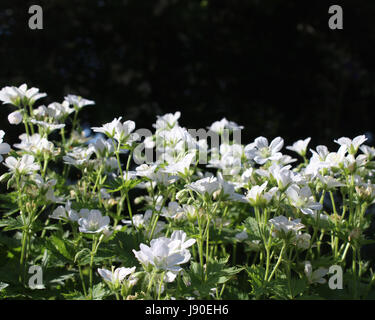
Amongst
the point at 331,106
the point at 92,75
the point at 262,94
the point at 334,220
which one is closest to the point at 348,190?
the point at 334,220

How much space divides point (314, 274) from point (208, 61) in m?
3.84

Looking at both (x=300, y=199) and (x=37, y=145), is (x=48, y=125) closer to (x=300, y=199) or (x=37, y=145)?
(x=37, y=145)

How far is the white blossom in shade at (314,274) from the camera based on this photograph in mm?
1316

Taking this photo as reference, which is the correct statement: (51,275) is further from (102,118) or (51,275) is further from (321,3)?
(321,3)

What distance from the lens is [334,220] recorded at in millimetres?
1377

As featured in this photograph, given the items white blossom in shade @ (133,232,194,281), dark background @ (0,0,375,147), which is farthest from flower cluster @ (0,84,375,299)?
dark background @ (0,0,375,147)

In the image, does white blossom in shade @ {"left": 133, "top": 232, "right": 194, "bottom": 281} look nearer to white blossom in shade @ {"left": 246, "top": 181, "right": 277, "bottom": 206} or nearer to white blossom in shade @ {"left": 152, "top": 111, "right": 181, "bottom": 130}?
white blossom in shade @ {"left": 246, "top": 181, "right": 277, "bottom": 206}

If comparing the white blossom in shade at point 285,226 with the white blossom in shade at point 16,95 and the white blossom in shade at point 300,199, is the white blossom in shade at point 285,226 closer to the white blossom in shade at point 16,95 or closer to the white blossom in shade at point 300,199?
the white blossom in shade at point 300,199

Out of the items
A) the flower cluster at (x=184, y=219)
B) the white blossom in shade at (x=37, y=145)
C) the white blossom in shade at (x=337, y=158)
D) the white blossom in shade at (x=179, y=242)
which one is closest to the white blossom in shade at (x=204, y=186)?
the flower cluster at (x=184, y=219)

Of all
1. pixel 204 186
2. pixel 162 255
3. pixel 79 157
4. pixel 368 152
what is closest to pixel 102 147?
pixel 79 157

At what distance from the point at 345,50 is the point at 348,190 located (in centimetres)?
432

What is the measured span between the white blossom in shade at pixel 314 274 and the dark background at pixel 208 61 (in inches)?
116

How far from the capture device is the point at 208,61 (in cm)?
492

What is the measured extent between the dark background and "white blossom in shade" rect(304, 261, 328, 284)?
9.63 ft
